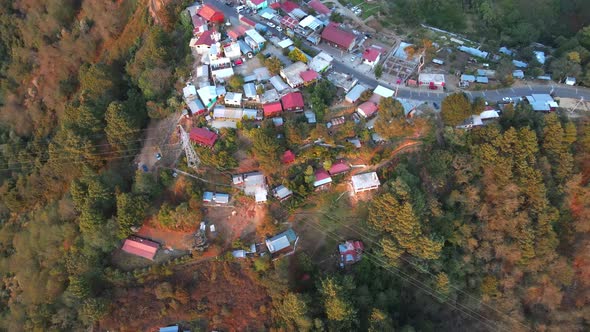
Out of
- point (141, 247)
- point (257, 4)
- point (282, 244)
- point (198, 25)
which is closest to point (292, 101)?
point (282, 244)

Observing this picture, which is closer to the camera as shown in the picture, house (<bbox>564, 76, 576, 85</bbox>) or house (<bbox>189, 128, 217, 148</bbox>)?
house (<bbox>189, 128, 217, 148</bbox>)

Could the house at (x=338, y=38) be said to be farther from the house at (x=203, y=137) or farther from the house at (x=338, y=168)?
the house at (x=203, y=137)

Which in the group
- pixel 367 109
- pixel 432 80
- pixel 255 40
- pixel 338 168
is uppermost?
pixel 255 40

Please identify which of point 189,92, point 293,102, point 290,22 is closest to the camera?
point 293,102

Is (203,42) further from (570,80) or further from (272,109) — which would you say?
(570,80)

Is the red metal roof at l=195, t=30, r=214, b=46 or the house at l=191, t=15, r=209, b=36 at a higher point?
the house at l=191, t=15, r=209, b=36

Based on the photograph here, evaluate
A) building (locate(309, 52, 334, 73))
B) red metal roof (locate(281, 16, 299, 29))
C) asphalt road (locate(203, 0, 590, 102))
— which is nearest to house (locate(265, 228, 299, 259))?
building (locate(309, 52, 334, 73))

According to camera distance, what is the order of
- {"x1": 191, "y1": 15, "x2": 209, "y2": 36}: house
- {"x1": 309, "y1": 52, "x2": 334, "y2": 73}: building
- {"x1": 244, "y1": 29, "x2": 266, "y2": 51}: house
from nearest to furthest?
{"x1": 309, "y1": 52, "x2": 334, "y2": 73}: building < {"x1": 244, "y1": 29, "x2": 266, "y2": 51}: house < {"x1": 191, "y1": 15, "x2": 209, "y2": 36}: house

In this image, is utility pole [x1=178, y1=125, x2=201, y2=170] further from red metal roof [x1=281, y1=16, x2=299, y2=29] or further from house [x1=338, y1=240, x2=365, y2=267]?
red metal roof [x1=281, y1=16, x2=299, y2=29]
